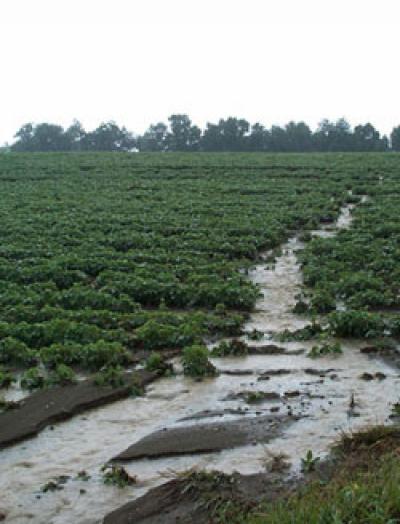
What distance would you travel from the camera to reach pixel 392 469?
5.97 m

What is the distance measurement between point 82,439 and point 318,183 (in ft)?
92.8

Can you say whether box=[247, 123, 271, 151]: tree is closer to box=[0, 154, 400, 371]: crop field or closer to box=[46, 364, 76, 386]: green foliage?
box=[0, 154, 400, 371]: crop field

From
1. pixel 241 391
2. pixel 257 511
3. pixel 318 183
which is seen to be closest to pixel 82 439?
pixel 241 391

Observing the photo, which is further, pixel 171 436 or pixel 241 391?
pixel 241 391

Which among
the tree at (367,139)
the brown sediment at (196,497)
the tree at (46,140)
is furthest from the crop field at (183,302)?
the tree at (46,140)

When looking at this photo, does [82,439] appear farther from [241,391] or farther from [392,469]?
[392,469]

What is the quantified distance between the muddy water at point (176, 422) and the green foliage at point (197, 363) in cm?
18

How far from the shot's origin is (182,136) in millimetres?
84562

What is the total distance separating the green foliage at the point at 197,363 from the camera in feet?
33.0

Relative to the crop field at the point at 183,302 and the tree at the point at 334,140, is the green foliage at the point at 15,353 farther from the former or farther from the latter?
the tree at the point at 334,140

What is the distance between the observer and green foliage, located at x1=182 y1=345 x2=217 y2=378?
1005cm

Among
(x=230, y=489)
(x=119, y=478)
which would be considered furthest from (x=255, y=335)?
(x=230, y=489)

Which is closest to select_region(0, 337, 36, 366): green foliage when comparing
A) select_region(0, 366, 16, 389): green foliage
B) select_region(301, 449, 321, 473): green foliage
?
select_region(0, 366, 16, 389): green foliage

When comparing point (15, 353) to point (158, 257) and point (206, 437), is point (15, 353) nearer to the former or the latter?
point (206, 437)
